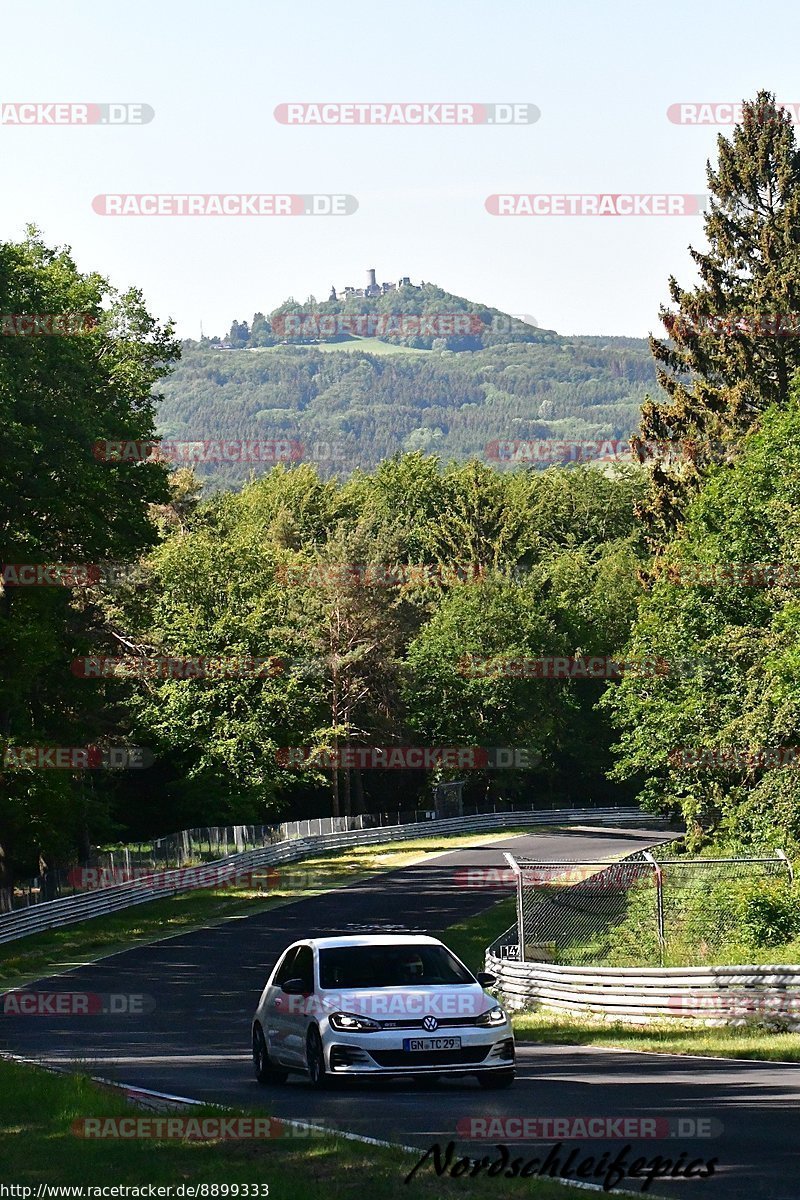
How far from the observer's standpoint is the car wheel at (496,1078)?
1459cm

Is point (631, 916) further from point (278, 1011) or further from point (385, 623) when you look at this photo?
point (385, 623)

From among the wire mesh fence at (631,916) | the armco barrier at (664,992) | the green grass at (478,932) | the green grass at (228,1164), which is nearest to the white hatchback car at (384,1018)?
the green grass at (228,1164)

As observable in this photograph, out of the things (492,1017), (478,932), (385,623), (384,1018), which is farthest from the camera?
(385,623)

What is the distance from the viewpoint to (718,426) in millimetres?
54625

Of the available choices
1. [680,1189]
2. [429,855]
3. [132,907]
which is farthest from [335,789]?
[680,1189]

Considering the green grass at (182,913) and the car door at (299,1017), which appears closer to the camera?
the car door at (299,1017)

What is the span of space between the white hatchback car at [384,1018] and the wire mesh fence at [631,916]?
25.4 ft

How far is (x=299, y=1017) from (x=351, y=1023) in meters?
0.86

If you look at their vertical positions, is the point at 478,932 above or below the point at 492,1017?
below

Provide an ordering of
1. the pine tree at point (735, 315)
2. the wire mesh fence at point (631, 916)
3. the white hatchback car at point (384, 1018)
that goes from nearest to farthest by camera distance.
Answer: the white hatchback car at point (384, 1018) → the wire mesh fence at point (631, 916) → the pine tree at point (735, 315)

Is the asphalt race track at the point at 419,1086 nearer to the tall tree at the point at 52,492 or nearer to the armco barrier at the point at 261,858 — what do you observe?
the armco barrier at the point at 261,858

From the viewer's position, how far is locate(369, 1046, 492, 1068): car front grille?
14352 millimetres

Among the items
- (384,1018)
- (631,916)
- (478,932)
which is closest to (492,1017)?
(384,1018)

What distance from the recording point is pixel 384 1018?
48.0 ft
